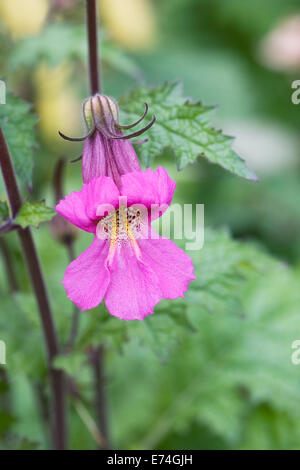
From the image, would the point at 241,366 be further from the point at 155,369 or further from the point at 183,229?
the point at 183,229

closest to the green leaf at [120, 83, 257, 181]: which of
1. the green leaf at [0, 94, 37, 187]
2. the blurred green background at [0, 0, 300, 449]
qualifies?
the blurred green background at [0, 0, 300, 449]

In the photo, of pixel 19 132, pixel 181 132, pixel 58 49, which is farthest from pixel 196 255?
pixel 58 49

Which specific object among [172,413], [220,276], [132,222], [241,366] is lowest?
Answer: [172,413]

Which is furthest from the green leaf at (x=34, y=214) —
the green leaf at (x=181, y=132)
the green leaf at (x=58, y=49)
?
the green leaf at (x=58, y=49)

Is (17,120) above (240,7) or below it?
below

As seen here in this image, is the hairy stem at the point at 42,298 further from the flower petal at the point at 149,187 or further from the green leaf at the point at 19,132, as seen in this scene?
the flower petal at the point at 149,187
